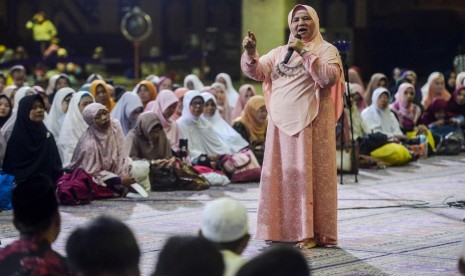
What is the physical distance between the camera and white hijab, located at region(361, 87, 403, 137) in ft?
43.6

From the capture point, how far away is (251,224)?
8.16 m

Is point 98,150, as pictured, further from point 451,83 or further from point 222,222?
point 451,83

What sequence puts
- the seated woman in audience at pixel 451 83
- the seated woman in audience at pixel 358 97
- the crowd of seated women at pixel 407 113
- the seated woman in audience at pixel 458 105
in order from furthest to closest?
the seated woman in audience at pixel 451 83, the seated woman in audience at pixel 458 105, the seated woman in audience at pixel 358 97, the crowd of seated women at pixel 407 113

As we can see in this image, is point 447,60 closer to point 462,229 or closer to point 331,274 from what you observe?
point 462,229

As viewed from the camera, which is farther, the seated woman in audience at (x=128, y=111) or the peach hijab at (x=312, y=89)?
the seated woman in audience at (x=128, y=111)

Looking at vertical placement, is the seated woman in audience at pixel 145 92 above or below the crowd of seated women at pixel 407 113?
above

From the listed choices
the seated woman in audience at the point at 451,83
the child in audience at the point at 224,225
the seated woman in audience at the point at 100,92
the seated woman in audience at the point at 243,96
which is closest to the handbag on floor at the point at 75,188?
the seated woman in audience at the point at 100,92

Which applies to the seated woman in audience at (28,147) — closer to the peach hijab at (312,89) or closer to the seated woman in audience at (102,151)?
the seated woman in audience at (102,151)

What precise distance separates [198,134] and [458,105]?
4.17 meters

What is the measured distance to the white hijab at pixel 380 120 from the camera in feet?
43.6

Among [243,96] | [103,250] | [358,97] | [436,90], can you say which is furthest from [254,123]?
[103,250]

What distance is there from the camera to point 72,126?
34.8 ft

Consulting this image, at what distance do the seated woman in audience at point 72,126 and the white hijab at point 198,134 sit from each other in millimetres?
1230

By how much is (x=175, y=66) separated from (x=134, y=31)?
215cm
